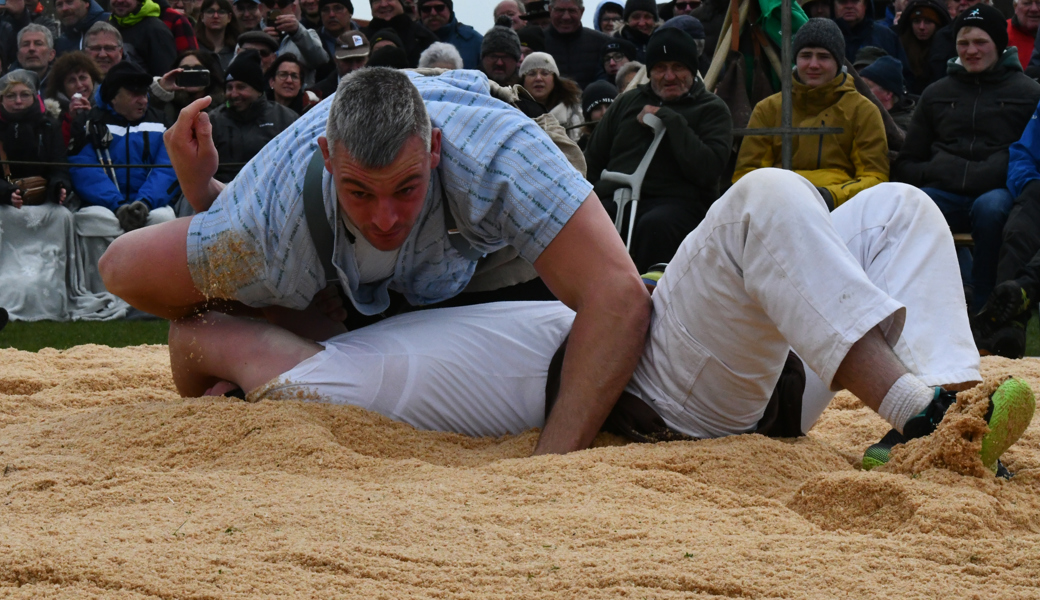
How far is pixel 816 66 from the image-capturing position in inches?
243

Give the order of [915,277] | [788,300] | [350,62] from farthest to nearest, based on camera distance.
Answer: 1. [350,62]
2. [915,277]
3. [788,300]

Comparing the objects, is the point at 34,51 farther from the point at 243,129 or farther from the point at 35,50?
the point at 243,129

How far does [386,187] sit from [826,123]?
411 cm

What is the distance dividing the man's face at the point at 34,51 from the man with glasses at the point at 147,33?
1.74ft

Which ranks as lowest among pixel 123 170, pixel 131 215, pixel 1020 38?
pixel 131 215

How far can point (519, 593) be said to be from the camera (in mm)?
1705

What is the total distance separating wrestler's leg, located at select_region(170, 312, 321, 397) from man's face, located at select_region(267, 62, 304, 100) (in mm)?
4705

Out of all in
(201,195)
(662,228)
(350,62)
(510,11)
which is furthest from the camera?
(510,11)

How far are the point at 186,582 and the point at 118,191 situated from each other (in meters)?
5.97

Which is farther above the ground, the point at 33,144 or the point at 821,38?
the point at 821,38

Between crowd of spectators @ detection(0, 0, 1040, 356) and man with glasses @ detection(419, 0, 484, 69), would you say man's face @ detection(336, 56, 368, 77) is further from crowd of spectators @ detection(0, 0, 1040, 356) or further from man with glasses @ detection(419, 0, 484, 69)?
man with glasses @ detection(419, 0, 484, 69)

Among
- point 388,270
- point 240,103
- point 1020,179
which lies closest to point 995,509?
Answer: point 388,270

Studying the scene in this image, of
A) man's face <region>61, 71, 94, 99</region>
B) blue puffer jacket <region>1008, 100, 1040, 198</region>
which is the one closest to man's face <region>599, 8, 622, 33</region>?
man's face <region>61, 71, 94, 99</region>

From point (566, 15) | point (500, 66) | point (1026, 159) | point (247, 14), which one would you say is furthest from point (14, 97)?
point (1026, 159)
